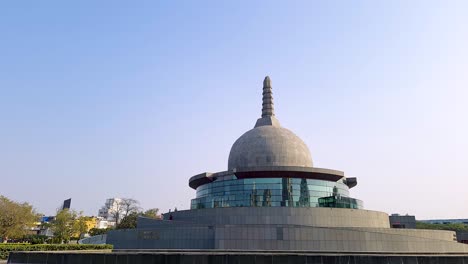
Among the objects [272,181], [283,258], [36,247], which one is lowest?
[36,247]

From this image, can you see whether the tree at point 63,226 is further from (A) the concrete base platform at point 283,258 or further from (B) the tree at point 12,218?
(A) the concrete base platform at point 283,258

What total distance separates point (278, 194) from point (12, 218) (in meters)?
38.4

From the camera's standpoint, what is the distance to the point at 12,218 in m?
47.1

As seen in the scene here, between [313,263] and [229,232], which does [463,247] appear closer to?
[229,232]

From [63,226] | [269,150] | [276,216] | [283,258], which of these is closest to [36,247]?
[276,216]

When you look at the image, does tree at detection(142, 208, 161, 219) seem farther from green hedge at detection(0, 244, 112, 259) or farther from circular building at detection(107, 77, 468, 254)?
green hedge at detection(0, 244, 112, 259)

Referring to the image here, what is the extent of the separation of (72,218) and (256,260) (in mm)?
62144

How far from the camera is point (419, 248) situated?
29.7 metres

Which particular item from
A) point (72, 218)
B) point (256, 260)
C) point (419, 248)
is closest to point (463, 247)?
point (419, 248)

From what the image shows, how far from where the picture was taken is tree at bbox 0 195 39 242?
153 feet

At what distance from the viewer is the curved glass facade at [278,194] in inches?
1462

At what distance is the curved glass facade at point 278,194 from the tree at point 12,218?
1123 inches

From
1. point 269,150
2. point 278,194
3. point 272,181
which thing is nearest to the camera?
point 278,194

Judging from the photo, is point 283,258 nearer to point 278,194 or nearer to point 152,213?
point 278,194
